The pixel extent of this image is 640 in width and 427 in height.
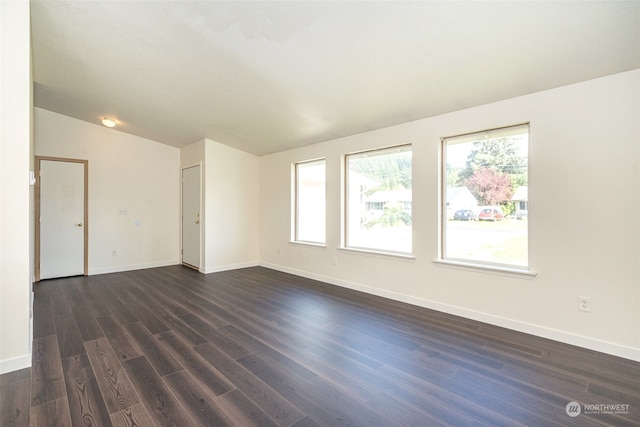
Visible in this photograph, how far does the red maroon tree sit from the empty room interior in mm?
30

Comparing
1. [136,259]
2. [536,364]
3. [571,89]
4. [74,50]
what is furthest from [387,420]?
[136,259]

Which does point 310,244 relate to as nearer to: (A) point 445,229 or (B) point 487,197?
(A) point 445,229

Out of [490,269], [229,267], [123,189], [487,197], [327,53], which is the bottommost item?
[229,267]

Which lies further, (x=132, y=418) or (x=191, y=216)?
(x=191, y=216)

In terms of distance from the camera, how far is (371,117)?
12.5 feet

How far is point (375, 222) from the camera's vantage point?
4.41 m

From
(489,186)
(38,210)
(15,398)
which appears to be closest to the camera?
(15,398)

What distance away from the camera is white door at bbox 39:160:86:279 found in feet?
16.6

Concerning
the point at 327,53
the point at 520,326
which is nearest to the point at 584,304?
the point at 520,326

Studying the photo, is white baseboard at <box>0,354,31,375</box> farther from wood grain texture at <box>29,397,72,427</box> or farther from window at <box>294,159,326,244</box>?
window at <box>294,159,326,244</box>

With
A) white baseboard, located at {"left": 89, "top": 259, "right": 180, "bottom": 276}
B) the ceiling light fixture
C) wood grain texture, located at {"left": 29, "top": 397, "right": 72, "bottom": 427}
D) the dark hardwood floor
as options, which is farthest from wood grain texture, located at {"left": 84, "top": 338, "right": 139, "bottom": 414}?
the ceiling light fixture

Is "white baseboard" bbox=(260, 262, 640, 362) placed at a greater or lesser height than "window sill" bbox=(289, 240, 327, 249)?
lesser

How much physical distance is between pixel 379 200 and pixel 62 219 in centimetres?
546

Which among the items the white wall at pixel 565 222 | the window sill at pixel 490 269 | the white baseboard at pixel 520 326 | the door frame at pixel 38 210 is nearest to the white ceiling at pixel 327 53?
the white wall at pixel 565 222
